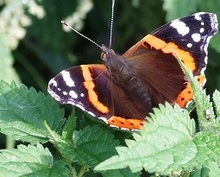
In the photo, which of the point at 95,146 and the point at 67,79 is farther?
the point at 67,79

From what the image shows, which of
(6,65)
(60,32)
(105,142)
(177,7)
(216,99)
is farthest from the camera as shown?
(60,32)

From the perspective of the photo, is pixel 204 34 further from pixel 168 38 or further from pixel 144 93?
pixel 144 93

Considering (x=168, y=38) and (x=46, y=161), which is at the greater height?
(x=168, y=38)

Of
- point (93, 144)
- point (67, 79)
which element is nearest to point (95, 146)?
point (93, 144)

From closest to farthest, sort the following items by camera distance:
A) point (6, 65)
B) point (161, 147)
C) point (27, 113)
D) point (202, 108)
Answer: point (161, 147)
point (202, 108)
point (27, 113)
point (6, 65)

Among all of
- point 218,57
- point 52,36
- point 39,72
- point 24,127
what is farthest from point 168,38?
point 39,72

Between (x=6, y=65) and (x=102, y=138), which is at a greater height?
(x=6, y=65)

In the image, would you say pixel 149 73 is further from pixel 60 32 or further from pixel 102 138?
pixel 60 32
